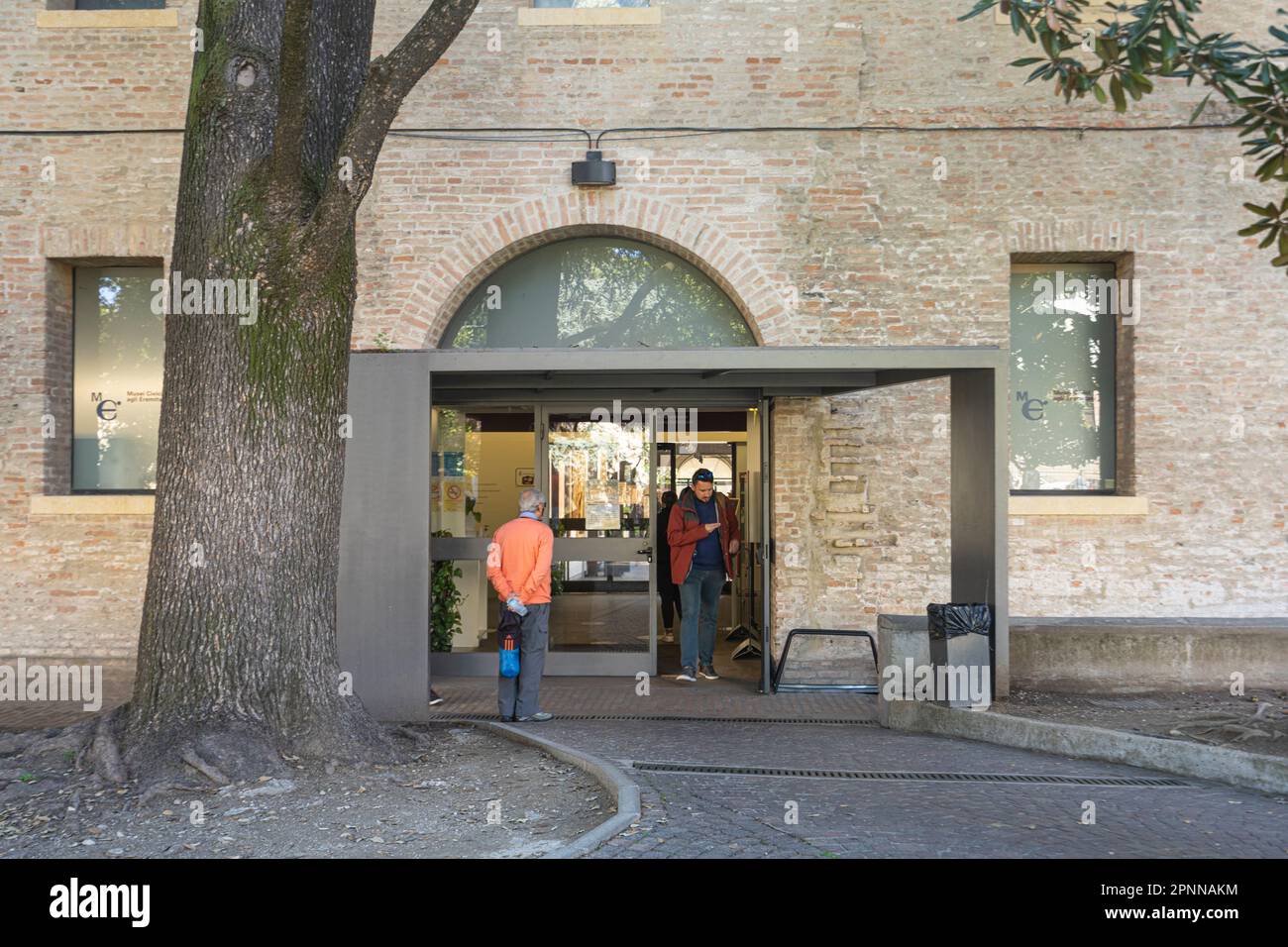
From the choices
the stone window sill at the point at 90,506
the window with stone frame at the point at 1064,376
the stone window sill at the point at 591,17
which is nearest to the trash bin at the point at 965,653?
the window with stone frame at the point at 1064,376

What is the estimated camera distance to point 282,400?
21.3 ft

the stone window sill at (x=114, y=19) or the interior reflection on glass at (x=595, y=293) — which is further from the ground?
the stone window sill at (x=114, y=19)

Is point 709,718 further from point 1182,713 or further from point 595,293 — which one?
point 595,293

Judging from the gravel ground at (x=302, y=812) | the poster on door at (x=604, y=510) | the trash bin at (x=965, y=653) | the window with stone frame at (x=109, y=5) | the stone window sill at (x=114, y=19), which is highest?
the window with stone frame at (x=109, y=5)

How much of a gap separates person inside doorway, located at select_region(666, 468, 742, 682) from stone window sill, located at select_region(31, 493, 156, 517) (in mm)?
5080

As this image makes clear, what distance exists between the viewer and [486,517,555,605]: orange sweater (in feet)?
27.8

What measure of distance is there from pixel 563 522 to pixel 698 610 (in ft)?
5.35

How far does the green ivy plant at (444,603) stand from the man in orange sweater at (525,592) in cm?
252

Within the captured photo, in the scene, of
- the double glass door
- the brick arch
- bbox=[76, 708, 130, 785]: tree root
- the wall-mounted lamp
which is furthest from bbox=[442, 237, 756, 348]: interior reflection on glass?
bbox=[76, 708, 130, 785]: tree root

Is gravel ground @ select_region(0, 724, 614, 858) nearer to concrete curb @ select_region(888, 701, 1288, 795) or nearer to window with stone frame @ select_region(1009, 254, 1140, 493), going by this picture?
concrete curb @ select_region(888, 701, 1288, 795)

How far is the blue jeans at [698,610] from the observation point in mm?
10680

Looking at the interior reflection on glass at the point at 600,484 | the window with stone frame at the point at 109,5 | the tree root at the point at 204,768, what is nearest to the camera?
the tree root at the point at 204,768

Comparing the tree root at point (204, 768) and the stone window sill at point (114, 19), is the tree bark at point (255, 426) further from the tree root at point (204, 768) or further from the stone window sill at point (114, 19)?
the stone window sill at point (114, 19)

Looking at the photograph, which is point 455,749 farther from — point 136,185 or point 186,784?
point 136,185
